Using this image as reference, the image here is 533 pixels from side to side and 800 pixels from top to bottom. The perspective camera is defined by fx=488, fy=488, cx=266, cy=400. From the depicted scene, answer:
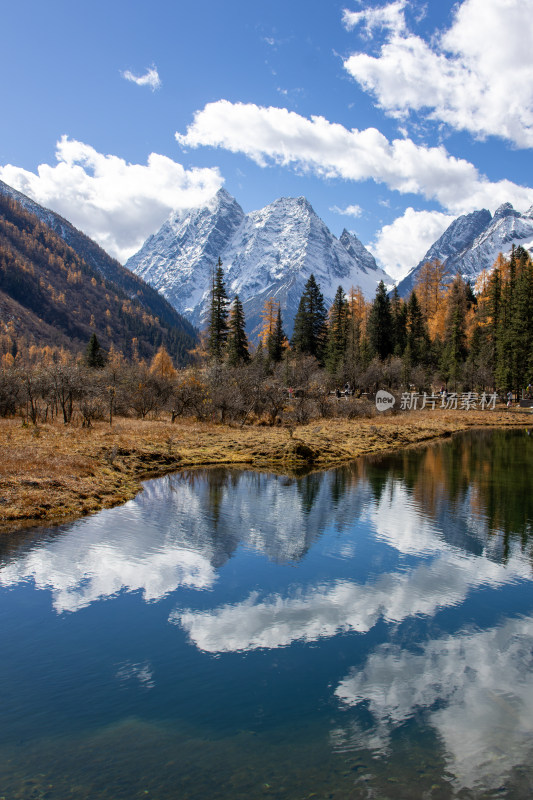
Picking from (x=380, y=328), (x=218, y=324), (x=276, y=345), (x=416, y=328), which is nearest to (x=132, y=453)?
(x=218, y=324)

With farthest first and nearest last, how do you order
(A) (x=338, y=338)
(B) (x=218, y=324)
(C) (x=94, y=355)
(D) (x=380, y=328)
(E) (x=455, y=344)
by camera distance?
(D) (x=380, y=328) < (E) (x=455, y=344) < (A) (x=338, y=338) < (B) (x=218, y=324) < (C) (x=94, y=355)

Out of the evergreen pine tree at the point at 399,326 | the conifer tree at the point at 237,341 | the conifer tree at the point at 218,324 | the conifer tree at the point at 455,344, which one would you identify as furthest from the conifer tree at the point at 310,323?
the conifer tree at the point at 455,344

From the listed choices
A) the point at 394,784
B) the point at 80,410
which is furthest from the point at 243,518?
the point at 80,410

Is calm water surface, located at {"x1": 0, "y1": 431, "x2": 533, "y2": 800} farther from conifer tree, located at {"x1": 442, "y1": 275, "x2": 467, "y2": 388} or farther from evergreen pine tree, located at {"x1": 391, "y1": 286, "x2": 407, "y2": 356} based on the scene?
evergreen pine tree, located at {"x1": 391, "y1": 286, "x2": 407, "y2": 356}

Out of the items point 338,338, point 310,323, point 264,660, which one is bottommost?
point 264,660

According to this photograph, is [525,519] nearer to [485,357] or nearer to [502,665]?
[502,665]

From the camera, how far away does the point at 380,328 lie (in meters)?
84.0

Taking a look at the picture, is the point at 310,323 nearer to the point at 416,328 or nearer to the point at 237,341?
the point at 237,341

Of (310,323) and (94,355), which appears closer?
(94,355)

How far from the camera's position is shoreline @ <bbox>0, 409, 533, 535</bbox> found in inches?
670

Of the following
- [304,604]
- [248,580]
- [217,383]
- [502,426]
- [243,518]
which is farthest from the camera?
[502,426]

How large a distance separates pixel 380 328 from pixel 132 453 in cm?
6594

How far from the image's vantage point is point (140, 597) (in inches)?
431

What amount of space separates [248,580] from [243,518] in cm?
538
